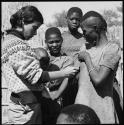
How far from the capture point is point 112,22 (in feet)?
129

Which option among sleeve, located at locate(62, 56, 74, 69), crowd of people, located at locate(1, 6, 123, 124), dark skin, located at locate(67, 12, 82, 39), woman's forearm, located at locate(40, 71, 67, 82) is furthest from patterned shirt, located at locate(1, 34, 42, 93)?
dark skin, located at locate(67, 12, 82, 39)

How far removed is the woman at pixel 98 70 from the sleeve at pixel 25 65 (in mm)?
450

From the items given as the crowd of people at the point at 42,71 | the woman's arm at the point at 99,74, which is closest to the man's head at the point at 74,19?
the crowd of people at the point at 42,71

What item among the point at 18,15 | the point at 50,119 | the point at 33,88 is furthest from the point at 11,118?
the point at 18,15

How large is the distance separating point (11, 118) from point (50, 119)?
70 cm

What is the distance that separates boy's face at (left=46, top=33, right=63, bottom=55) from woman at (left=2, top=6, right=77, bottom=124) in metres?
0.93

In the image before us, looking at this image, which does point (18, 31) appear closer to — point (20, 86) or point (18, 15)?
point (18, 15)

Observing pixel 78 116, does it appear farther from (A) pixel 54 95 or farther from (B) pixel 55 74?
(A) pixel 54 95

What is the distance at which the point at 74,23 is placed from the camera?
4770mm

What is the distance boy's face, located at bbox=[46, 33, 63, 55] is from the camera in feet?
13.9

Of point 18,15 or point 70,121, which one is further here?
point 18,15

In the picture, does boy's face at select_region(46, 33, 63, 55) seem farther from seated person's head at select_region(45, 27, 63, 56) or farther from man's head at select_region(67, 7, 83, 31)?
man's head at select_region(67, 7, 83, 31)

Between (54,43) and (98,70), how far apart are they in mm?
1303

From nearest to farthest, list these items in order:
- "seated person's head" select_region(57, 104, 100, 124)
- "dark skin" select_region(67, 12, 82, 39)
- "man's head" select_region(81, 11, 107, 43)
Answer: "seated person's head" select_region(57, 104, 100, 124), "man's head" select_region(81, 11, 107, 43), "dark skin" select_region(67, 12, 82, 39)
